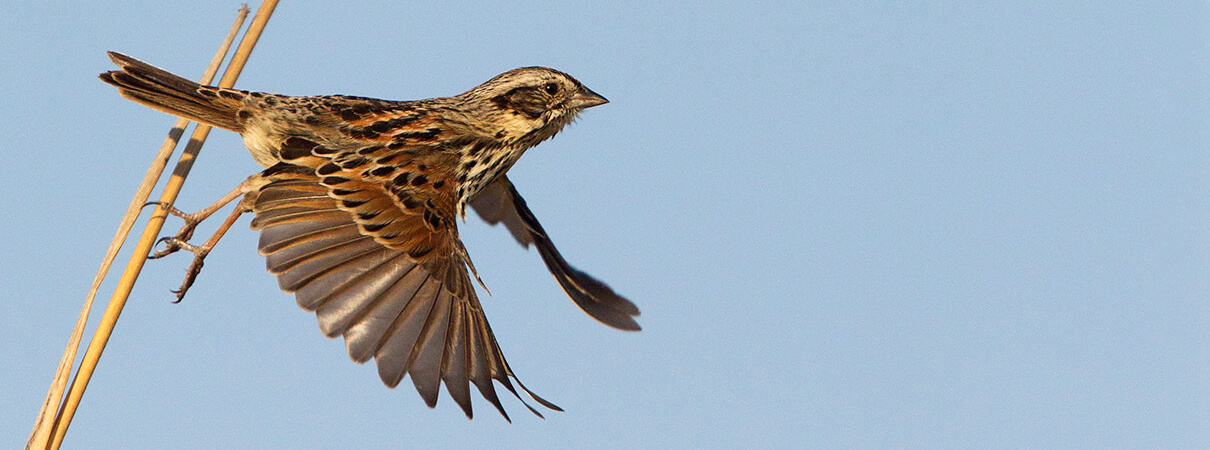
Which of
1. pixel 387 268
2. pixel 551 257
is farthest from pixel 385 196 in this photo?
pixel 551 257

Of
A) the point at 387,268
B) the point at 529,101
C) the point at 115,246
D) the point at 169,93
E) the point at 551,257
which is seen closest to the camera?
the point at 115,246

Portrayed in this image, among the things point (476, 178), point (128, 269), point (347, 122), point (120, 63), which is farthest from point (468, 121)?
point (128, 269)

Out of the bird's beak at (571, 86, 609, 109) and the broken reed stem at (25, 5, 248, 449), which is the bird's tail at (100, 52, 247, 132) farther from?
the bird's beak at (571, 86, 609, 109)

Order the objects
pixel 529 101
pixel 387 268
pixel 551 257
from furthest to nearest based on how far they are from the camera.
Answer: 1. pixel 551 257
2. pixel 529 101
3. pixel 387 268

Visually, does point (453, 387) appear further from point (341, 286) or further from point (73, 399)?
point (73, 399)

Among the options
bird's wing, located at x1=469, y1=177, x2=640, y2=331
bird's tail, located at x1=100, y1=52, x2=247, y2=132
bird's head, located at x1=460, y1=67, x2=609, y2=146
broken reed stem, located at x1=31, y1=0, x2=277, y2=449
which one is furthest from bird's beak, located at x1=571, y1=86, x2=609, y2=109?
broken reed stem, located at x1=31, y1=0, x2=277, y2=449

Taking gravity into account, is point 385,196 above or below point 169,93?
below

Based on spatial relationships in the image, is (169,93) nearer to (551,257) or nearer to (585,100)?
(585,100)

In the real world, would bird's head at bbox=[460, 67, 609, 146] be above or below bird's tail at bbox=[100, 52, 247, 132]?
above
